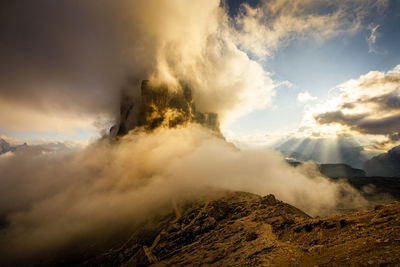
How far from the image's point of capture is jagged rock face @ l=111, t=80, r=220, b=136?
149375mm

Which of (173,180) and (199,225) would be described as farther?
(173,180)

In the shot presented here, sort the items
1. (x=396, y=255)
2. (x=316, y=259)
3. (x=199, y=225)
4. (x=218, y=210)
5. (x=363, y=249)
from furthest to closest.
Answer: (x=218, y=210) → (x=199, y=225) → (x=316, y=259) → (x=363, y=249) → (x=396, y=255)

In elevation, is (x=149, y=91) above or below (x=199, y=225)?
above

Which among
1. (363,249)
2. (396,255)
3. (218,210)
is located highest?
(396,255)

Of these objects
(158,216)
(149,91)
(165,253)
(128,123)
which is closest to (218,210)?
(165,253)

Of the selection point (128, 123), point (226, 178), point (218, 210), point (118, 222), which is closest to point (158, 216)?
point (118, 222)

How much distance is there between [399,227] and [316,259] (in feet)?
27.5

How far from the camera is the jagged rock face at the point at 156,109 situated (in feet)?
490

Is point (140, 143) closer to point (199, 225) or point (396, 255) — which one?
point (199, 225)

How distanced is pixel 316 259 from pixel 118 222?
162 meters

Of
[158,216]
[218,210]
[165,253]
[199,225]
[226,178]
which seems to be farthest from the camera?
[226,178]

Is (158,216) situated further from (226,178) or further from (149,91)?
(149,91)

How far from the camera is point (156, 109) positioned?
150m

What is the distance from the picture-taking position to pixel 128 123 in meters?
177
